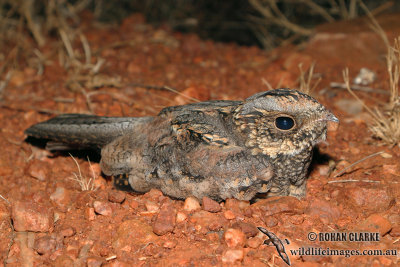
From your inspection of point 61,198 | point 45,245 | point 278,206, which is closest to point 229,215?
point 278,206

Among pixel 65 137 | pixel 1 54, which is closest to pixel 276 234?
pixel 65 137

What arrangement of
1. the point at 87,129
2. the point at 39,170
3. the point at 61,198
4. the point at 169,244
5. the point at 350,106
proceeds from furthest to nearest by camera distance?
1. the point at 350,106
2. the point at 39,170
3. the point at 87,129
4. the point at 61,198
5. the point at 169,244

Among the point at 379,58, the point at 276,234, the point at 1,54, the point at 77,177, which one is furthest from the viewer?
the point at 1,54

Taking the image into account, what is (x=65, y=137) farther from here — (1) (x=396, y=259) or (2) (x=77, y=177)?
(1) (x=396, y=259)

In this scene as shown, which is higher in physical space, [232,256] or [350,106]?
[232,256]

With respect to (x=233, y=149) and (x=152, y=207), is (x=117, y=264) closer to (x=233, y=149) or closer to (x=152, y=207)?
(x=152, y=207)

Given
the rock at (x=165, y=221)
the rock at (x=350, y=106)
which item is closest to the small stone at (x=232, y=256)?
the rock at (x=165, y=221)

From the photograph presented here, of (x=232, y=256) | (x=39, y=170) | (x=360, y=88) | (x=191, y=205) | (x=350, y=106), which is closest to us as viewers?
(x=232, y=256)
